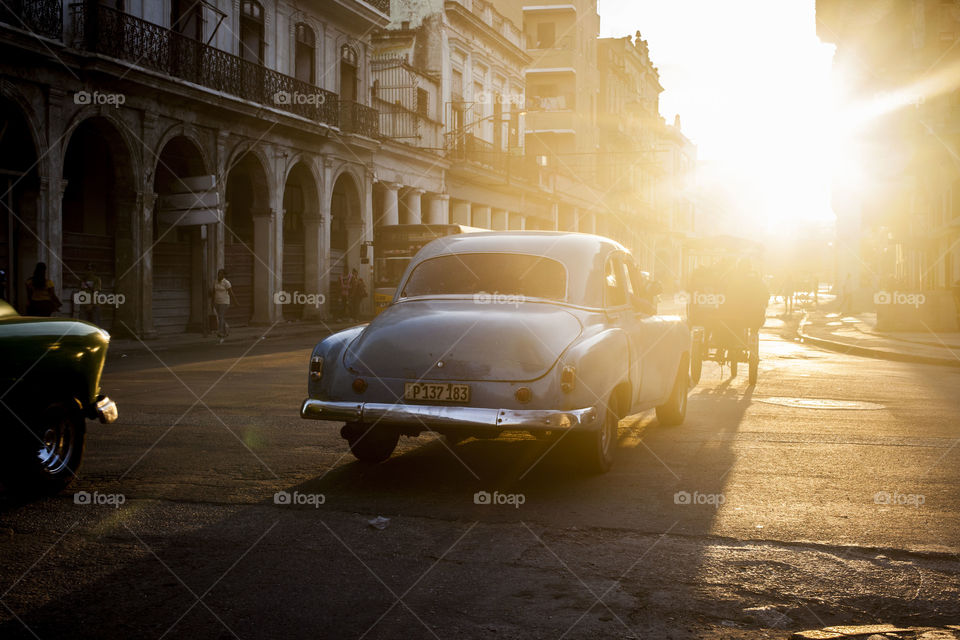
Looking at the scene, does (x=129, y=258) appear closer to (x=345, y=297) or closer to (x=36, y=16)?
(x=36, y=16)

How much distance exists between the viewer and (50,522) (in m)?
5.50

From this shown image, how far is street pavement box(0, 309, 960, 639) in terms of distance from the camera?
404 cm

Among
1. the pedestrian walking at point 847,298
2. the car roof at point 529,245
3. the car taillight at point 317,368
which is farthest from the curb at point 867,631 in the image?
the pedestrian walking at point 847,298

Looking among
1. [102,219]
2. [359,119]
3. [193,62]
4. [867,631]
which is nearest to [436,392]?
[867,631]

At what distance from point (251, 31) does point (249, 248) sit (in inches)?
245

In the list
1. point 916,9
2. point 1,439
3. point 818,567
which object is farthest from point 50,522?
point 916,9

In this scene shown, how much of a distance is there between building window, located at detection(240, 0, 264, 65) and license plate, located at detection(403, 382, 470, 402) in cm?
2353

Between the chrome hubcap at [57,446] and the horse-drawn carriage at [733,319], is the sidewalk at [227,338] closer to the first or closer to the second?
the horse-drawn carriage at [733,319]

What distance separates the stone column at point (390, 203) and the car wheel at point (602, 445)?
3075 centimetres

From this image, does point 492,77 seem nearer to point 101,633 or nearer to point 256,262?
point 256,262

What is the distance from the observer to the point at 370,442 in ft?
23.8

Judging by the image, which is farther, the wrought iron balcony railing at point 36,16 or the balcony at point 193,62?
the balcony at point 193,62

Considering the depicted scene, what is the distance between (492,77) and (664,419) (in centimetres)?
3975

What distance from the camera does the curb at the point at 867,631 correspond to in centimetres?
382
